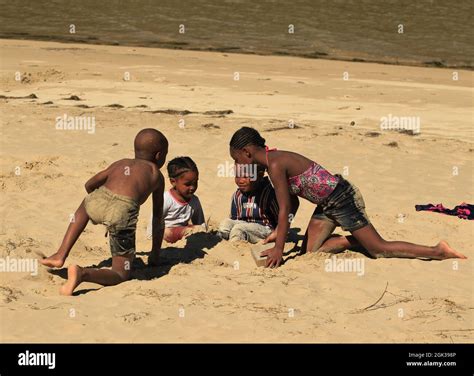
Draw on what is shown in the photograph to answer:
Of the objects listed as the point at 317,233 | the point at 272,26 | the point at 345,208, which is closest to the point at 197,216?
the point at 317,233

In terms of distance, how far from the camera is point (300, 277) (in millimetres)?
7020

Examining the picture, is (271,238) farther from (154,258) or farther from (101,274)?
(101,274)

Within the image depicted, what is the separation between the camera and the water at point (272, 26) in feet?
67.6

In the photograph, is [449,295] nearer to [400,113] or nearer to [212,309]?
[212,309]

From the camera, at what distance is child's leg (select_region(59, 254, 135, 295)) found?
20.8 feet

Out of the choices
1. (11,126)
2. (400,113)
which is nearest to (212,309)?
(11,126)

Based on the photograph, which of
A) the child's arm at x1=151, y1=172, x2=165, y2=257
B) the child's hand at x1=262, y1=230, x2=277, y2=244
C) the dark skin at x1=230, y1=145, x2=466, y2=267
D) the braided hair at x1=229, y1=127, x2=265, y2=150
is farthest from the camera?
the child's hand at x1=262, y1=230, x2=277, y2=244

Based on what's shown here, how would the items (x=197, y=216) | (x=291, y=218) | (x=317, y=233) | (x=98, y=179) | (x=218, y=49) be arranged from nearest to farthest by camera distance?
(x=98, y=179) < (x=317, y=233) < (x=291, y=218) < (x=197, y=216) < (x=218, y=49)

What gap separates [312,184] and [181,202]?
4.09 ft

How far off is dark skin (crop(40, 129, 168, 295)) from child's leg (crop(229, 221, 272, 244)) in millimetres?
945

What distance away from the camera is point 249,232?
7.94 m

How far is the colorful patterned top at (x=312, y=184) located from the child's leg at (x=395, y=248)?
0.39 meters
